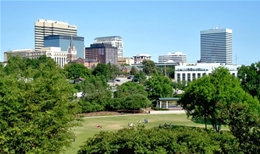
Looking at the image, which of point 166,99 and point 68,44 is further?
point 68,44

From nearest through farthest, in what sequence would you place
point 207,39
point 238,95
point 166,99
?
1. point 238,95
2. point 166,99
3. point 207,39

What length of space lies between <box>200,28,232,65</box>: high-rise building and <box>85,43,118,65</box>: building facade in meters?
51.9

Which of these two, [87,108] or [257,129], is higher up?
[257,129]

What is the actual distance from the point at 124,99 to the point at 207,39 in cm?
15359

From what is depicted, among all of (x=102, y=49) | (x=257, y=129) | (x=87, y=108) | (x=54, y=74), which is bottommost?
(x=87, y=108)

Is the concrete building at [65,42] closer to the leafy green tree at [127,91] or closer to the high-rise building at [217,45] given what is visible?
the high-rise building at [217,45]

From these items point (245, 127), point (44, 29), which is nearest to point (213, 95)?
point (245, 127)

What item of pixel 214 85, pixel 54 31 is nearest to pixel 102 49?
pixel 54 31

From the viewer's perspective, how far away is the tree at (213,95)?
3002cm

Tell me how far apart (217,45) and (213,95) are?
16978cm

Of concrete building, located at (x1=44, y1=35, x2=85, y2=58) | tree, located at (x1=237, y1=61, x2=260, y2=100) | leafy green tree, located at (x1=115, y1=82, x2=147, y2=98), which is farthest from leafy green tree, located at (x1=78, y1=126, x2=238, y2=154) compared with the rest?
concrete building, located at (x1=44, y1=35, x2=85, y2=58)

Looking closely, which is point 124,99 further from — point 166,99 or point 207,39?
point 207,39

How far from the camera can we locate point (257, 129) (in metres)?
14.1

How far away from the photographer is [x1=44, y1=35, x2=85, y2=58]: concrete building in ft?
580
